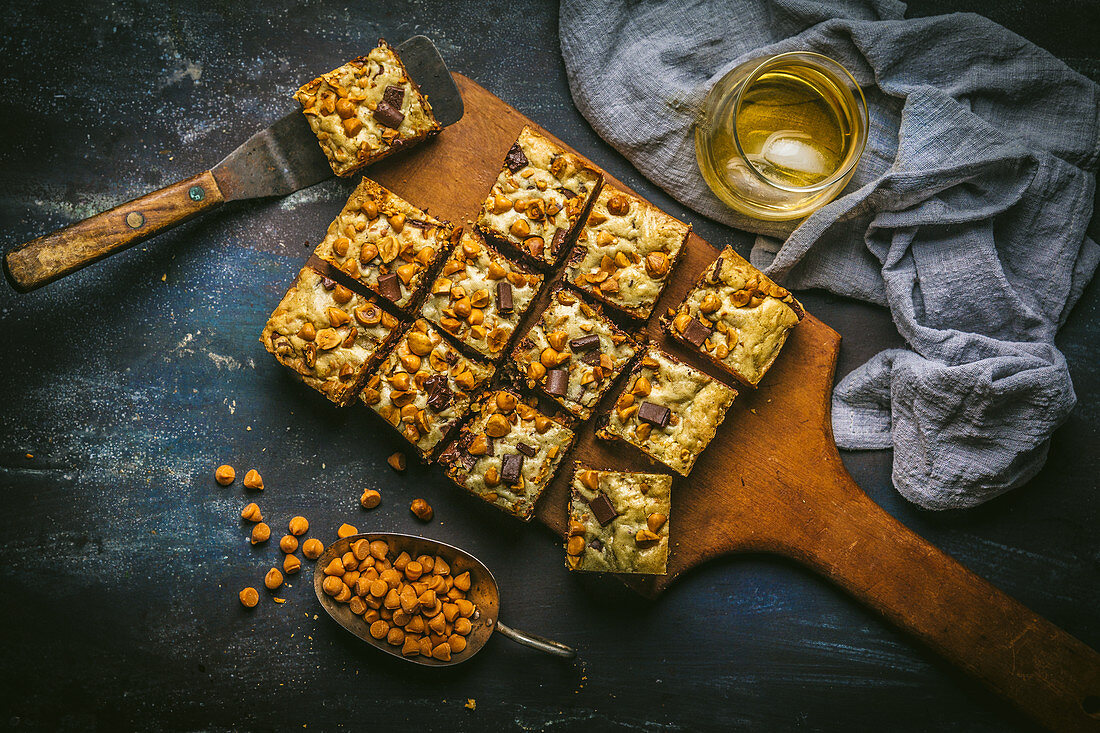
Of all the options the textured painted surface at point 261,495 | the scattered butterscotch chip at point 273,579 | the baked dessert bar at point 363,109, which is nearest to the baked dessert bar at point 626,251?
the textured painted surface at point 261,495

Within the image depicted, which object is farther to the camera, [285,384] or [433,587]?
[285,384]

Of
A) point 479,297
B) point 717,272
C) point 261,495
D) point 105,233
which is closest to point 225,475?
point 261,495

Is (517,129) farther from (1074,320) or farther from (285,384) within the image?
(1074,320)

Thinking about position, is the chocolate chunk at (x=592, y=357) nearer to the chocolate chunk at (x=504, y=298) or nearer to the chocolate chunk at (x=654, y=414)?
the chocolate chunk at (x=654, y=414)

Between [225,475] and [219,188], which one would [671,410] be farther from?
[219,188]

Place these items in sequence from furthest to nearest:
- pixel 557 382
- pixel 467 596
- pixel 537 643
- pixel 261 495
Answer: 1. pixel 261 495
2. pixel 467 596
3. pixel 557 382
4. pixel 537 643

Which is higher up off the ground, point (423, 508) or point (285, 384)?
point (285, 384)

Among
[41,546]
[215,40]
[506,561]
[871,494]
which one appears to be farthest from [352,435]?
[871,494]
